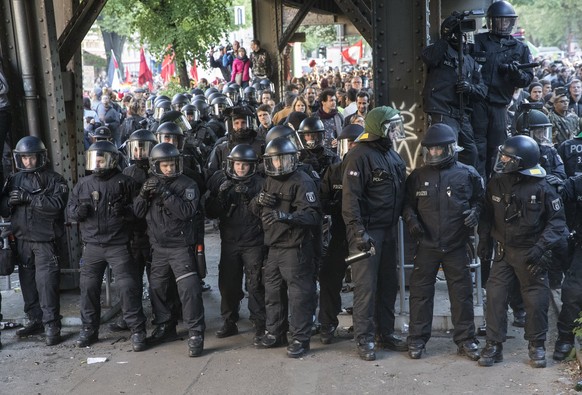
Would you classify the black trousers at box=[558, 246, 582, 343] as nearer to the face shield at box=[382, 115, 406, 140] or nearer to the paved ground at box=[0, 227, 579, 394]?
the paved ground at box=[0, 227, 579, 394]

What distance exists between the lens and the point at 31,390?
7.82m

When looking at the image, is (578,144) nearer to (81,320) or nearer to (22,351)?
(81,320)

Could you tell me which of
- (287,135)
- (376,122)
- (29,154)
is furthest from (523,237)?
(29,154)

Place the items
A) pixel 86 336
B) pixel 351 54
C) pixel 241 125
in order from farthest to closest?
pixel 351 54
pixel 241 125
pixel 86 336

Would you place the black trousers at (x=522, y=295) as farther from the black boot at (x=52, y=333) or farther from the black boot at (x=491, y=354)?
the black boot at (x=52, y=333)

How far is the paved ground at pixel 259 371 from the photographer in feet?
24.7

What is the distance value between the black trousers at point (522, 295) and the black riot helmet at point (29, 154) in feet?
15.4

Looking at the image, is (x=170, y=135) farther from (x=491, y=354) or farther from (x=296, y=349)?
(x=491, y=354)

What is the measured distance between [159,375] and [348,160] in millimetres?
2632

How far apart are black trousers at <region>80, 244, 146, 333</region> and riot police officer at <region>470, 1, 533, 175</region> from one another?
4199mm

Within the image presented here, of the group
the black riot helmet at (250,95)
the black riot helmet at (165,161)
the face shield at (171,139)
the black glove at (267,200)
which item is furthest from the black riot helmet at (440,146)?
the black riot helmet at (250,95)

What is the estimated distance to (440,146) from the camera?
796 cm

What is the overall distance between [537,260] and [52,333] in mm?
4885

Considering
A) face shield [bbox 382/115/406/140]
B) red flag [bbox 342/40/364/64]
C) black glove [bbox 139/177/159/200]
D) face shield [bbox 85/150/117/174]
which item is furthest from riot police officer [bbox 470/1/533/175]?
red flag [bbox 342/40/364/64]
